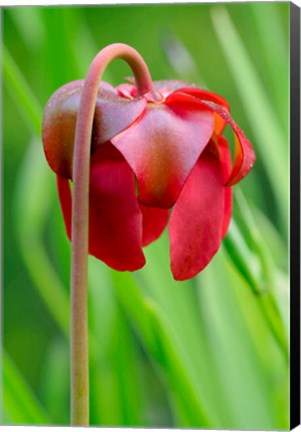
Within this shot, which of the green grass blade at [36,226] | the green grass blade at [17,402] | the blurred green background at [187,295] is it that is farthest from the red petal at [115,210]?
the green grass blade at [36,226]

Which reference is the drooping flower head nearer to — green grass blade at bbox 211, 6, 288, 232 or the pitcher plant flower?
the pitcher plant flower

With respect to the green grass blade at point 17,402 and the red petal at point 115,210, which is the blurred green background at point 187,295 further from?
the red petal at point 115,210

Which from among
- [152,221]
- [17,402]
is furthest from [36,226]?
[152,221]

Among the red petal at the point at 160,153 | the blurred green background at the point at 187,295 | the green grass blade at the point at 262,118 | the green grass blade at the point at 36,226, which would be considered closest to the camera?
the red petal at the point at 160,153

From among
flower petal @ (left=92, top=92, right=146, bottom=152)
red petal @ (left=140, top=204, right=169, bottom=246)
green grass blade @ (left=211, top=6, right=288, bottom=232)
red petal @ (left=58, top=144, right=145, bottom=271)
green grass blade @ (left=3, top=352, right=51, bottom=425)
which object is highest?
flower petal @ (left=92, top=92, right=146, bottom=152)

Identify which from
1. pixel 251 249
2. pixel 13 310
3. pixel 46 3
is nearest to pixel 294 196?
pixel 251 249

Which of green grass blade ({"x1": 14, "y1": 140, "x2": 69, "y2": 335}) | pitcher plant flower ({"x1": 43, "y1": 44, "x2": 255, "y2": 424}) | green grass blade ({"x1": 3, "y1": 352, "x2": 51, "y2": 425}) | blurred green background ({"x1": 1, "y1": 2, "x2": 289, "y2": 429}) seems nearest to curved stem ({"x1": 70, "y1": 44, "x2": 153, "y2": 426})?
pitcher plant flower ({"x1": 43, "y1": 44, "x2": 255, "y2": 424})

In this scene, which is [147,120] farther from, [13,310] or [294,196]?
[13,310]

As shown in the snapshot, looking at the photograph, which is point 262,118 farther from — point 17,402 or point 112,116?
point 112,116
